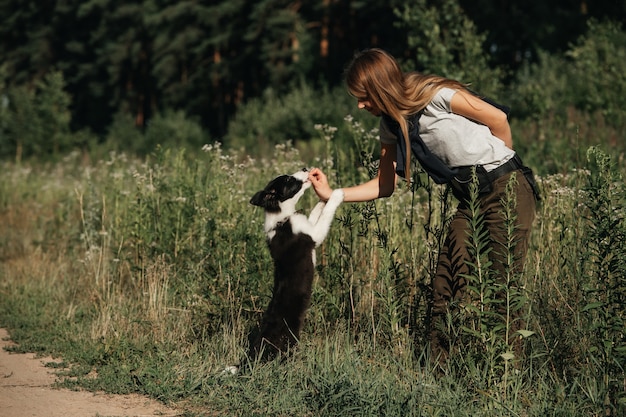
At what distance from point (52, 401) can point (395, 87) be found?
10.9 feet

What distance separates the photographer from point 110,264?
812cm

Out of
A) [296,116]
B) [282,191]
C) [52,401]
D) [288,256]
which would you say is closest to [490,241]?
[288,256]

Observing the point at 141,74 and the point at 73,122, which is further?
the point at 73,122

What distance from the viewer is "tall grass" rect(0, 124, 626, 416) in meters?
4.42

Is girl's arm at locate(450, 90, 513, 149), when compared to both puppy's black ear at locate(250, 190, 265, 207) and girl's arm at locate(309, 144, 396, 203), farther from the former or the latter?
puppy's black ear at locate(250, 190, 265, 207)

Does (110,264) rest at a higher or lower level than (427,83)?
lower

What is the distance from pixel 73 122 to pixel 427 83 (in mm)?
54320

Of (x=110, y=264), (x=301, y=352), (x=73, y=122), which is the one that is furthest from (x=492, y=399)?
(x=73, y=122)

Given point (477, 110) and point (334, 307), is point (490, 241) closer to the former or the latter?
point (477, 110)

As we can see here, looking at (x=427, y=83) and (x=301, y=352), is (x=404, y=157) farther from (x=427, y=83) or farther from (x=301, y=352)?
(x=301, y=352)

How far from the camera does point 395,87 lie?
4.62 m

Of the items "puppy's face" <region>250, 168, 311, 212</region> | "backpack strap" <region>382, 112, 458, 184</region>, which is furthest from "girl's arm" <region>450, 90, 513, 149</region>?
"puppy's face" <region>250, 168, 311, 212</region>

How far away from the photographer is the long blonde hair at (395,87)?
4609mm

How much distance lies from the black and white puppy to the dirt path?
0.88 metres
